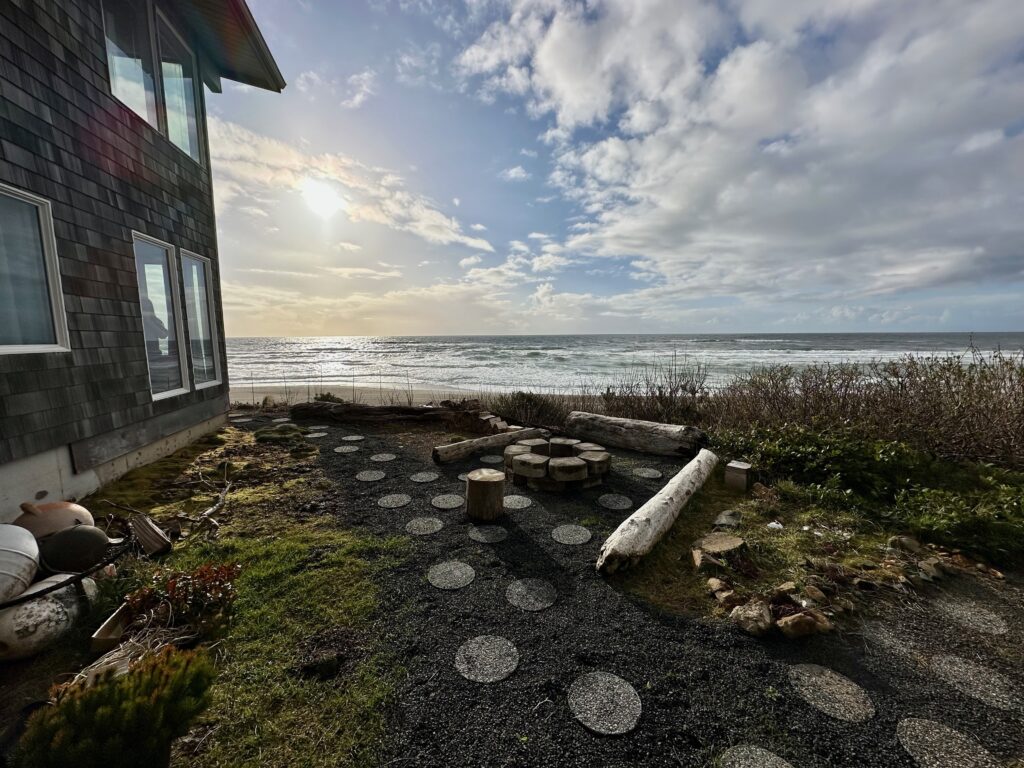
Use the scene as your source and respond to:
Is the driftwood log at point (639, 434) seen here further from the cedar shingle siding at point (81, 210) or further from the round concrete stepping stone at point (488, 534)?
the cedar shingle siding at point (81, 210)

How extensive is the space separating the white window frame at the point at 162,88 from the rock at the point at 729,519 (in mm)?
8243

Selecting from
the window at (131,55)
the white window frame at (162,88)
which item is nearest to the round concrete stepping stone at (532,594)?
the window at (131,55)

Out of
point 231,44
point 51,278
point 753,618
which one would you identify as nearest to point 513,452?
point 753,618

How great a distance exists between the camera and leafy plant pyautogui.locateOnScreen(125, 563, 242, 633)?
217cm

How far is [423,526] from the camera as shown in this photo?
137 inches

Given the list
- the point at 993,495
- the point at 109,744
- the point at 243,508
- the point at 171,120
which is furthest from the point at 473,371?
the point at 109,744

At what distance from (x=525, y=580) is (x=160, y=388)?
18.2 feet

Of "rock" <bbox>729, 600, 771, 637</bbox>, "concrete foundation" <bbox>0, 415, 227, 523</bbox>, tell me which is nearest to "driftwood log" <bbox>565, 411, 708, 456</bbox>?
"rock" <bbox>729, 600, 771, 637</bbox>

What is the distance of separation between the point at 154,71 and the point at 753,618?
8.68 m

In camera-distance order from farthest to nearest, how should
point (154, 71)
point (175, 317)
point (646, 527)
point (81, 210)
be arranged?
point (175, 317)
point (154, 71)
point (81, 210)
point (646, 527)

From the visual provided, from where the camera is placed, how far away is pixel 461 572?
280 cm

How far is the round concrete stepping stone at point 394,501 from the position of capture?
3.89 metres

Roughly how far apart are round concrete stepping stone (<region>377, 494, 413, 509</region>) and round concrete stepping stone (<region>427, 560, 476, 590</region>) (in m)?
1.16

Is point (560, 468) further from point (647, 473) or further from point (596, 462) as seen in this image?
point (647, 473)
